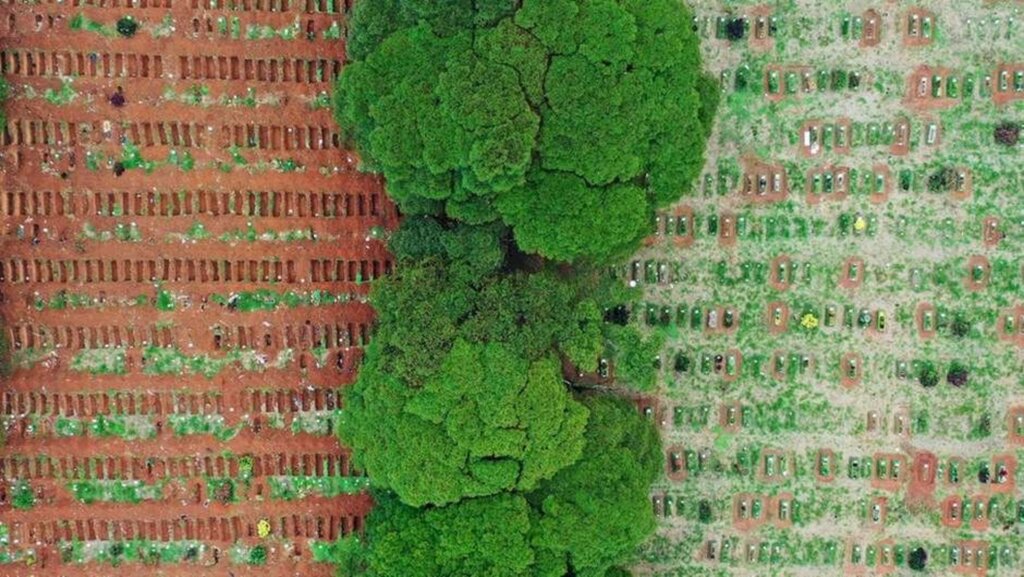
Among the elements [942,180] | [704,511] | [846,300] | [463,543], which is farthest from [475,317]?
[942,180]

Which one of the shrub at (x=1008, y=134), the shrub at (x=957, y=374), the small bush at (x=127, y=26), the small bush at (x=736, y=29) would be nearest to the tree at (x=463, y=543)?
the shrub at (x=957, y=374)

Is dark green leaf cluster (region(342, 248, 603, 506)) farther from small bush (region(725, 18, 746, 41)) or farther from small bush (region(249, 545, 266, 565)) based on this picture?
small bush (region(725, 18, 746, 41))

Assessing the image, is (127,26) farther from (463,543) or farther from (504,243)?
(463,543)

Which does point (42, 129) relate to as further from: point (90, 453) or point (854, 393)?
point (854, 393)

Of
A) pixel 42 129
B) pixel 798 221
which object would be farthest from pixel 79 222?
pixel 798 221

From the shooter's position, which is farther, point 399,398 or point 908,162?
point 908,162

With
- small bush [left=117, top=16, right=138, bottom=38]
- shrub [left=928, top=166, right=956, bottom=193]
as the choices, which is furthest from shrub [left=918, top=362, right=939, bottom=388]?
small bush [left=117, top=16, right=138, bottom=38]

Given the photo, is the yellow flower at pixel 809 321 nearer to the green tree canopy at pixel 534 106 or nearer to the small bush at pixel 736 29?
the green tree canopy at pixel 534 106
